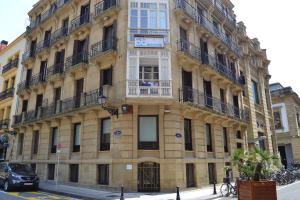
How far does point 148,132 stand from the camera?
15.5 metres

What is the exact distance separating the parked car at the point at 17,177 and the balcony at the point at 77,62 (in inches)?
305

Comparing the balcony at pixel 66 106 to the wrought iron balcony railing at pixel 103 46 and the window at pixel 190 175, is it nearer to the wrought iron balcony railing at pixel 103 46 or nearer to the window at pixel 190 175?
the wrought iron balcony railing at pixel 103 46

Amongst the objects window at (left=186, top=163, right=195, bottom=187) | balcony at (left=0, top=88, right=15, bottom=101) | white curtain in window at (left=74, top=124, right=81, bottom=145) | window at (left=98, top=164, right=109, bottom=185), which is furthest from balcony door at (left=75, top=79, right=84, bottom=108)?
balcony at (left=0, top=88, right=15, bottom=101)

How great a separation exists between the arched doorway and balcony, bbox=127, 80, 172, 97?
4129 millimetres

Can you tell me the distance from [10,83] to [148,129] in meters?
22.9

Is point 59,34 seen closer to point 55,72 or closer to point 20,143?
point 55,72

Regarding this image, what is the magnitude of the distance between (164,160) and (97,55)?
8.33m

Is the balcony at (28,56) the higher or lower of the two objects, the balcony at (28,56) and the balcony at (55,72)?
the higher

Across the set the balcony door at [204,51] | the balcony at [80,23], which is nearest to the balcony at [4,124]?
the balcony at [80,23]

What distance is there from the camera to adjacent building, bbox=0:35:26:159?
2775cm

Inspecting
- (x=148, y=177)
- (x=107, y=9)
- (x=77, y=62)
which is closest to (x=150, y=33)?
(x=107, y=9)

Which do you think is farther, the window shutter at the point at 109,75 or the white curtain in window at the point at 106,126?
the window shutter at the point at 109,75

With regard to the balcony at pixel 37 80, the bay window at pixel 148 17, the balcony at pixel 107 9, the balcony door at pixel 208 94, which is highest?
the balcony at pixel 107 9

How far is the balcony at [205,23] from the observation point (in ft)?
60.3
